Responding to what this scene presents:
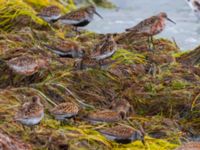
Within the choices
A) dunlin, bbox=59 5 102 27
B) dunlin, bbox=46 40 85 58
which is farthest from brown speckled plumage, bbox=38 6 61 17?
dunlin, bbox=46 40 85 58

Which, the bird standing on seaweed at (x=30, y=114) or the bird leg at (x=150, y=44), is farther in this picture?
the bird leg at (x=150, y=44)

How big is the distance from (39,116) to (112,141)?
83cm

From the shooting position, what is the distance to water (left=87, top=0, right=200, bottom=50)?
14048 millimetres

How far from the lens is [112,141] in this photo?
8.09m

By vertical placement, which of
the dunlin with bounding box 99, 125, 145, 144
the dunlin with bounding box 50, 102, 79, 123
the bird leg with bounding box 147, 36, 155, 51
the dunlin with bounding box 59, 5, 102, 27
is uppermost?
the dunlin with bounding box 59, 5, 102, 27

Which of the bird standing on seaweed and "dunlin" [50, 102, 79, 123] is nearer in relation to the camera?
the bird standing on seaweed

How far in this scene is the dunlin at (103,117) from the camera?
8398 mm

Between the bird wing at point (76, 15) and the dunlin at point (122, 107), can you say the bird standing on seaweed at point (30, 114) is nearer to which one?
the dunlin at point (122, 107)

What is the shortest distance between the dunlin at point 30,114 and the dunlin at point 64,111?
33 cm

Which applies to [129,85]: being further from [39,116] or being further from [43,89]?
[39,116]

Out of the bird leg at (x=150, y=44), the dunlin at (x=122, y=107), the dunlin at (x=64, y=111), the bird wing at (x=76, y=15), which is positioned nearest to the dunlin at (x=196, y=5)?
the bird leg at (x=150, y=44)

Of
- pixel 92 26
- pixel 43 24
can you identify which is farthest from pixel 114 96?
pixel 92 26

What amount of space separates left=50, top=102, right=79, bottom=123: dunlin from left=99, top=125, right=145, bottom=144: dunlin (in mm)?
361

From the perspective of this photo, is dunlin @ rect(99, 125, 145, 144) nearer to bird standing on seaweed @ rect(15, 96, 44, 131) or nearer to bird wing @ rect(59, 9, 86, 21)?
bird standing on seaweed @ rect(15, 96, 44, 131)
